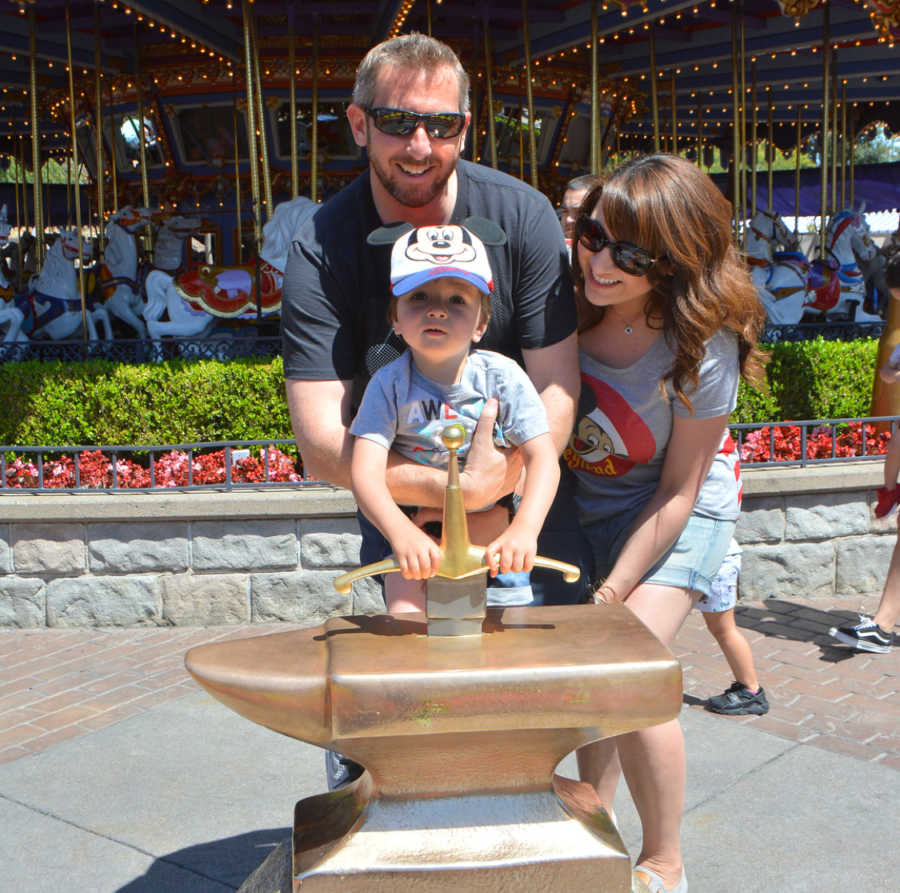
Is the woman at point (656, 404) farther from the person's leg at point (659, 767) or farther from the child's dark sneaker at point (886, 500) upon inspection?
the child's dark sneaker at point (886, 500)

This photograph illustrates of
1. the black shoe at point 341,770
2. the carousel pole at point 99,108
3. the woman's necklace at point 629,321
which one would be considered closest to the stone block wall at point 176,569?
the black shoe at point 341,770

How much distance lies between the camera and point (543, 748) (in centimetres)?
170

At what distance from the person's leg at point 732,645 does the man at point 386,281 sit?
2120 mm

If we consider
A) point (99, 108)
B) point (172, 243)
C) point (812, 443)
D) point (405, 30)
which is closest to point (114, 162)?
point (172, 243)

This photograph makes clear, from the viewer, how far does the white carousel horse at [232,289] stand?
9.05m

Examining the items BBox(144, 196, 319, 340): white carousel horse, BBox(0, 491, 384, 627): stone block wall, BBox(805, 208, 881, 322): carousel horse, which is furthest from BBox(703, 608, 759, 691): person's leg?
BBox(805, 208, 881, 322): carousel horse

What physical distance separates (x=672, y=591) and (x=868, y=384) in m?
5.23

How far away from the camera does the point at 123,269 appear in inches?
456

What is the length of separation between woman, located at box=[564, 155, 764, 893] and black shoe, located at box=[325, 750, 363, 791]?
52 cm

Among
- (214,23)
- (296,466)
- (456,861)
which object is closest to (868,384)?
(296,466)

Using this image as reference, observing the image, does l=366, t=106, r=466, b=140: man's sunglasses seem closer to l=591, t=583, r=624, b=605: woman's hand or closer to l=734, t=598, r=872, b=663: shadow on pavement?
l=591, t=583, r=624, b=605: woman's hand

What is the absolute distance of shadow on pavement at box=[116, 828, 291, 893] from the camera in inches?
113

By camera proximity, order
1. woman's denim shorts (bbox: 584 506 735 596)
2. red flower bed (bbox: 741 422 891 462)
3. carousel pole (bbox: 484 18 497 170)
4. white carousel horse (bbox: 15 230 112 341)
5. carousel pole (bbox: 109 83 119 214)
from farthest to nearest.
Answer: carousel pole (bbox: 109 83 119 214) → white carousel horse (bbox: 15 230 112 341) → carousel pole (bbox: 484 18 497 170) → red flower bed (bbox: 741 422 891 462) → woman's denim shorts (bbox: 584 506 735 596)

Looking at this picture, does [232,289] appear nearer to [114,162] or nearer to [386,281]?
[114,162]
